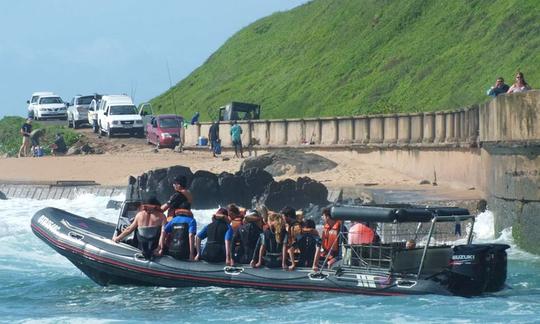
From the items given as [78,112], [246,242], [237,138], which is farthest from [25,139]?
[246,242]

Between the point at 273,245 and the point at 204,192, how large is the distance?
1713 cm

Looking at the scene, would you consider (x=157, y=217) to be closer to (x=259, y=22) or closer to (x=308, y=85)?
(x=308, y=85)

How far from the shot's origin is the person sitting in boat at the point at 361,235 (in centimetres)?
2084

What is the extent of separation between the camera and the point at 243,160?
46.8 metres

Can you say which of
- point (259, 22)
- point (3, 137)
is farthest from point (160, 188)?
point (259, 22)

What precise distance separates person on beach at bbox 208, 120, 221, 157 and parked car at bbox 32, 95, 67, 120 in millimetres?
19126

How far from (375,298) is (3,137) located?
50.4m

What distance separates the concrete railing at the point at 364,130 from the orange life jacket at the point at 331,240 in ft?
41.6

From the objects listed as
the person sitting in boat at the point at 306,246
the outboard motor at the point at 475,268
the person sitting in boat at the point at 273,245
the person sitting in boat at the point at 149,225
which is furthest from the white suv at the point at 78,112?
the outboard motor at the point at 475,268

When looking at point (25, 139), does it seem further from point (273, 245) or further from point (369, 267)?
point (369, 267)

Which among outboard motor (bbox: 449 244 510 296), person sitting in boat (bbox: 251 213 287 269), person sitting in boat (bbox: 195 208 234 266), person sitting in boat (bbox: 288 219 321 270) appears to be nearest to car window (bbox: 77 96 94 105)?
person sitting in boat (bbox: 195 208 234 266)

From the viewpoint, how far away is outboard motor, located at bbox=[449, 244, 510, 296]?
2014 cm

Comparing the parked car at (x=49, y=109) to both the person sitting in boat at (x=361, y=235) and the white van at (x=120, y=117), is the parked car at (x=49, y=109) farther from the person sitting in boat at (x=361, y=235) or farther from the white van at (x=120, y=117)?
the person sitting in boat at (x=361, y=235)

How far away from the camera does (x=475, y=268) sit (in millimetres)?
20234
